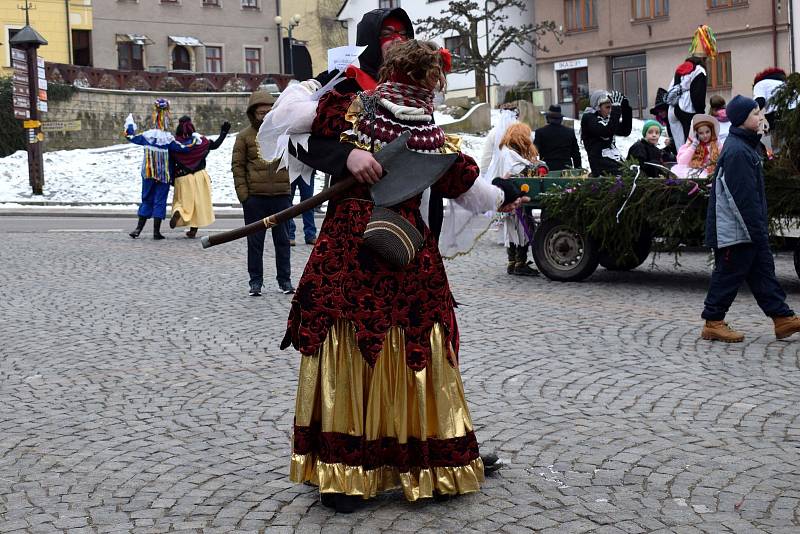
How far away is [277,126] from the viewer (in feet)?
14.8

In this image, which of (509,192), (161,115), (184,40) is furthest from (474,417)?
(184,40)

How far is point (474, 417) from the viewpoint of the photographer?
5.84 m

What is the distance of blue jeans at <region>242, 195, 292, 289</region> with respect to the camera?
35.1 ft

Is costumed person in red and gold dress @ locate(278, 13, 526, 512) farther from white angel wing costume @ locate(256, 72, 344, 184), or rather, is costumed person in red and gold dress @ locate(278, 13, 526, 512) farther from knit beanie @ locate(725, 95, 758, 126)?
knit beanie @ locate(725, 95, 758, 126)

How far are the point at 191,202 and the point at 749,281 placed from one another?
11.0 m

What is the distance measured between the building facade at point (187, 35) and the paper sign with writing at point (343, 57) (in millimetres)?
52179

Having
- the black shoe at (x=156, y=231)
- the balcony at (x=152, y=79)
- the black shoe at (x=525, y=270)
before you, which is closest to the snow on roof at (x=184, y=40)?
the balcony at (x=152, y=79)

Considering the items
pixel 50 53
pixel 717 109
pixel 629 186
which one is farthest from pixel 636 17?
pixel 629 186

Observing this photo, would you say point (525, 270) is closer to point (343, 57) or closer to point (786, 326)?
point (786, 326)

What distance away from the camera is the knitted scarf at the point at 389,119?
444cm

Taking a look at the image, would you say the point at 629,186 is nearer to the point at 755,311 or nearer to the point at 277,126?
the point at 755,311

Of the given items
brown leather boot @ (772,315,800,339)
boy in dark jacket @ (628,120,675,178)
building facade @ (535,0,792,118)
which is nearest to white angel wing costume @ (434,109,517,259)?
brown leather boot @ (772,315,800,339)

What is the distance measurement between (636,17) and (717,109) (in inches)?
1507

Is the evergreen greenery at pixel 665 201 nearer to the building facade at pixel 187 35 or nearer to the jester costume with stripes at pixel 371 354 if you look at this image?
the jester costume with stripes at pixel 371 354
